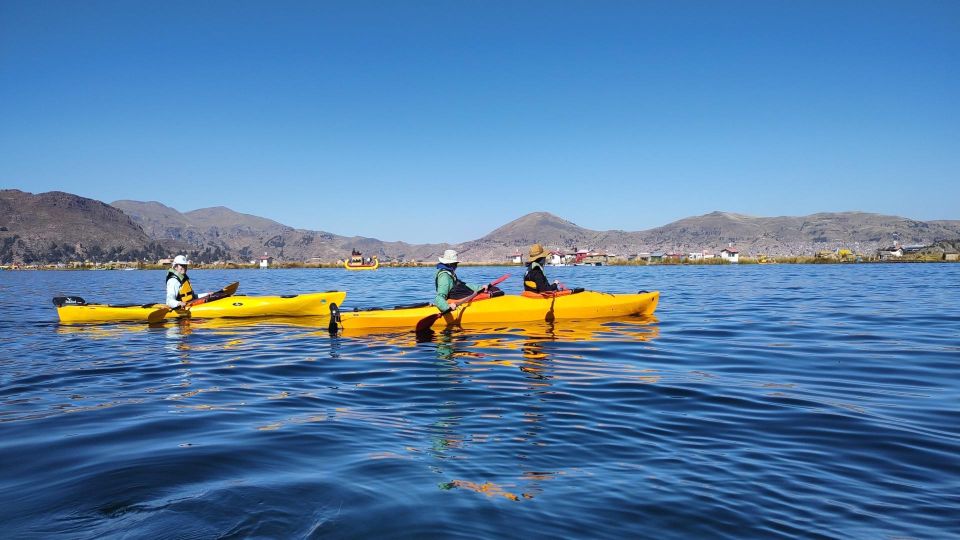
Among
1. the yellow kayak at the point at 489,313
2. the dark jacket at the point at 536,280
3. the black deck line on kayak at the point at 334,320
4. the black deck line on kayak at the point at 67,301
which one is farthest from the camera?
the black deck line on kayak at the point at 67,301

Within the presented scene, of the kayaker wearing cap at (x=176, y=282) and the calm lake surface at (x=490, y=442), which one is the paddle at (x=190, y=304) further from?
the calm lake surface at (x=490, y=442)

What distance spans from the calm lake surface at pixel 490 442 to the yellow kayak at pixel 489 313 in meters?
2.55

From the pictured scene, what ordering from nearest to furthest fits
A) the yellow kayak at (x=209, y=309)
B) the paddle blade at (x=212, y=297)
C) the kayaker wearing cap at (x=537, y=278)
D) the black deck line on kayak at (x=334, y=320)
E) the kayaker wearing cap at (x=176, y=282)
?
1. the black deck line on kayak at (x=334, y=320)
2. the kayaker wearing cap at (x=537, y=278)
3. the kayaker wearing cap at (x=176, y=282)
4. the yellow kayak at (x=209, y=309)
5. the paddle blade at (x=212, y=297)

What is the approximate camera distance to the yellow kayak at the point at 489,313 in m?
14.2

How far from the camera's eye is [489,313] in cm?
1458

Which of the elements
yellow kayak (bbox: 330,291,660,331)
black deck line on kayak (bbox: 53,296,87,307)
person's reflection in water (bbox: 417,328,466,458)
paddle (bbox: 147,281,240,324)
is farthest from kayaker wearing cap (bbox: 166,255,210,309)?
person's reflection in water (bbox: 417,328,466,458)

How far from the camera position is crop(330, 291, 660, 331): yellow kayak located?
14211 millimetres

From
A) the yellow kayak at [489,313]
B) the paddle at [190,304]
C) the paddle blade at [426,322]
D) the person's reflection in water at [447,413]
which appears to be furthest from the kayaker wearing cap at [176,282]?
the person's reflection in water at [447,413]

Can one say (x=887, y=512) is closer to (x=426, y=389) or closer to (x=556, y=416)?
(x=556, y=416)

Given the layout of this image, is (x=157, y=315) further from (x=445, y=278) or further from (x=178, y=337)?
(x=445, y=278)

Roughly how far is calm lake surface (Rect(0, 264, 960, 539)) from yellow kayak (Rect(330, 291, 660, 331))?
8.36ft

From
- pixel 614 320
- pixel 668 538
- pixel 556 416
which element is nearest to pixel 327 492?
pixel 668 538

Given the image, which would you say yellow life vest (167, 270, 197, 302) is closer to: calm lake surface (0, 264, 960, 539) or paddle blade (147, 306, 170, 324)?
paddle blade (147, 306, 170, 324)

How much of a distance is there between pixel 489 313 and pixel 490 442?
9.22 m
